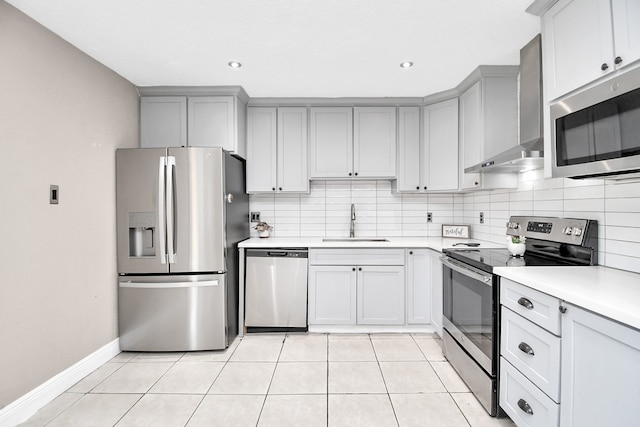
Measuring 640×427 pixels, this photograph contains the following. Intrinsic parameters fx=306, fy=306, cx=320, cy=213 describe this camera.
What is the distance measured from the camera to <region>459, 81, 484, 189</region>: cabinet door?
269 cm

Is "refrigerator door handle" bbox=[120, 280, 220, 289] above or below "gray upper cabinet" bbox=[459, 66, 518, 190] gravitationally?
below

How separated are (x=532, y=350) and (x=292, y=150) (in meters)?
2.60

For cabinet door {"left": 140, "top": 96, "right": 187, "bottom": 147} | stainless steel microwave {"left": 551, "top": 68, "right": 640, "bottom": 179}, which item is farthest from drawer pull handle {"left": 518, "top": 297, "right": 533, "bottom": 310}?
cabinet door {"left": 140, "top": 96, "right": 187, "bottom": 147}

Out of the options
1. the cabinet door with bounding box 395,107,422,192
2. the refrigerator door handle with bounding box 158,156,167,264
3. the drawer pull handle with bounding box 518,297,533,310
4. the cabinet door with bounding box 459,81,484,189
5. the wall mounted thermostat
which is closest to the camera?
the drawer pull handle with bounding box 518,297,533,310

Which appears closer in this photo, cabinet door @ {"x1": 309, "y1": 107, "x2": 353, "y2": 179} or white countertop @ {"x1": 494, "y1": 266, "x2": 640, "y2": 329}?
white countertop @ {"x1": 494, "y1": 266, "x2": 640, "y2": 329}

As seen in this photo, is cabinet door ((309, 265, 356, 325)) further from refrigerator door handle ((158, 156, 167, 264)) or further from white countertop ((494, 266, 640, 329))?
white countertop ((494, 266, 640, 329))

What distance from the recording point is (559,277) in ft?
4.79

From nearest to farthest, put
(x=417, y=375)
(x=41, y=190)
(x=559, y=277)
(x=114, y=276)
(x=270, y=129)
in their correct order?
(x=559, y=277) < (x=41, y=190) < (x=417, y=375) < (x=114, y=276) < (x=270, y=129)

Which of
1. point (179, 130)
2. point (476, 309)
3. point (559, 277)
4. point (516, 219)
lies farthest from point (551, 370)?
point (179, 130)

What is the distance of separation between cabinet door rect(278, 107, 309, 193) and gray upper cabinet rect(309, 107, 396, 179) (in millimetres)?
86

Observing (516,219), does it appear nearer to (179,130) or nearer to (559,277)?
(559,277)

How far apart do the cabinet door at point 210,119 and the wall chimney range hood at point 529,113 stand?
2313 mm

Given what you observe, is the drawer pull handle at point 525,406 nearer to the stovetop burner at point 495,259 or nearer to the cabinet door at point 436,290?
the stovetop burner at point 495,259

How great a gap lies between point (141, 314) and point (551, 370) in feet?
9.24
